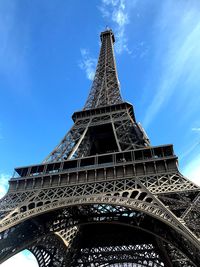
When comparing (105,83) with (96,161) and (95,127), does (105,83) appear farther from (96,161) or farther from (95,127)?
(96,161)

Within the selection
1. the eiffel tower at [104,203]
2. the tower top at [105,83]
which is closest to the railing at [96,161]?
the eiffel tower at [104,203]

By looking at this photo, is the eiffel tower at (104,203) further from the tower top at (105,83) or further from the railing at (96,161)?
the tower top at (105,83)

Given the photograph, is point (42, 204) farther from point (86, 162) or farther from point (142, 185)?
point (142, 185)

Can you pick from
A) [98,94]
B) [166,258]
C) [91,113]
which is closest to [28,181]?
[91,113]

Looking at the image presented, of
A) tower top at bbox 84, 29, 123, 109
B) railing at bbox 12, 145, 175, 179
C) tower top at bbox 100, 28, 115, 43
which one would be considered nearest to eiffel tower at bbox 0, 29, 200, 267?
railing at bbox 12, 145, 175, 179

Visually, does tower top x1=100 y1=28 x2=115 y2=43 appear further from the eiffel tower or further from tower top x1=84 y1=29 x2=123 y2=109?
the eiffel tower

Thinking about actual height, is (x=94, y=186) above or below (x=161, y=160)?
below
